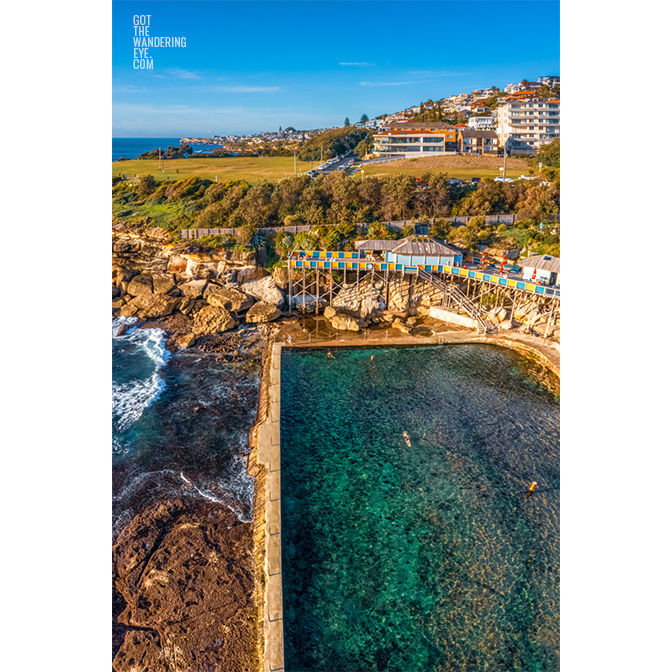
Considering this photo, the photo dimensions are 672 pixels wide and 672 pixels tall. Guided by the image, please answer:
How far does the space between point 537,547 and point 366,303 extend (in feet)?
59.8

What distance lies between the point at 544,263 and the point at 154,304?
24.3 m

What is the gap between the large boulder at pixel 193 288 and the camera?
29989 mm

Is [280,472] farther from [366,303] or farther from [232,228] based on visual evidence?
[232,228]

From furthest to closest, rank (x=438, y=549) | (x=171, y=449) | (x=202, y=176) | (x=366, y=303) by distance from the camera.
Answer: (x=202, y=176), (x=366, y=303), (x=171, y=449), (x=438, y=549)

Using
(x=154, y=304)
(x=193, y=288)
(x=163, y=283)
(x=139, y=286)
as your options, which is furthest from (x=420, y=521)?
(x=139, y=286)

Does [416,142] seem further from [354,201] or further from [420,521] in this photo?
[420,521]

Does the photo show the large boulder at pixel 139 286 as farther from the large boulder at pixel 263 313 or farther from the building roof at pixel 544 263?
the building roof at pixel 544 263

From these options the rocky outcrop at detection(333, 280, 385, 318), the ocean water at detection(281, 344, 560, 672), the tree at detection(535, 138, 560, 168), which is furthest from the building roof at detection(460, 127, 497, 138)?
the ocean water at detection(281, 344, 560, 672)

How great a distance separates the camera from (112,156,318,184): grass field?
4956cm

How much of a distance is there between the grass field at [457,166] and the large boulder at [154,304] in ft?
92.6

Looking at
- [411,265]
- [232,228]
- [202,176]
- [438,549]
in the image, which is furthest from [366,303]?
[202,176]

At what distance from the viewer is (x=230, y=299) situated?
28.6 meters

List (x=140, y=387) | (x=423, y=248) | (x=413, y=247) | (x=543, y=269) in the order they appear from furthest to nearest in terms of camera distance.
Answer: (x=413, y=247)
(x=423, y=248)
(x=543, y=269)
(x=140, y=387)
